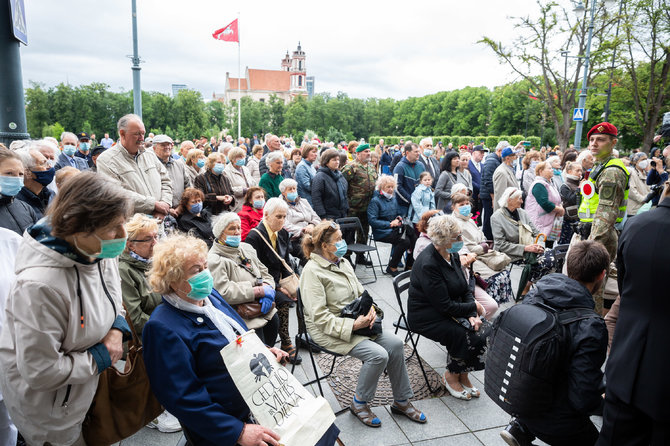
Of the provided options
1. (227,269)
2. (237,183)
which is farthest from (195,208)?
(227,269)

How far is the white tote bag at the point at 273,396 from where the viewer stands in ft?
7.16

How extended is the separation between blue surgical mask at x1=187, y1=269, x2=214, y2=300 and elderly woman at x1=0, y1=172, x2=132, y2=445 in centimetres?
42

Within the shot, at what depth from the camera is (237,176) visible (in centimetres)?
715

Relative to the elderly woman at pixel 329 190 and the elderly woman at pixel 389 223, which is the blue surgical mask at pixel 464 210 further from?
the elderly woman at pixel 329 190

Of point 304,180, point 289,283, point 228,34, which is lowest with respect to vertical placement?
point 289,283

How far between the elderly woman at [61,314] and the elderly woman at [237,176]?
4878mm

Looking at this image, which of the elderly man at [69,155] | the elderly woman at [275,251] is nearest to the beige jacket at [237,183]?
the elderly woman at [275,251]

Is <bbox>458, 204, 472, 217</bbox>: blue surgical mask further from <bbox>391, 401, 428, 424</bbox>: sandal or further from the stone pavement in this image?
<bbox>391, 401, 428, 424</bbox>: sandal

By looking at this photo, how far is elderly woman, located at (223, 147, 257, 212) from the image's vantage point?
696cm

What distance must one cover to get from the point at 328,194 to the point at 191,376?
518cm

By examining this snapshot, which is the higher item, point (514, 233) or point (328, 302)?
point (514, 233)

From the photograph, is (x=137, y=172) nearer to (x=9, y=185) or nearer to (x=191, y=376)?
(x=9, y=185)

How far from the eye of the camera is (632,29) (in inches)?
870

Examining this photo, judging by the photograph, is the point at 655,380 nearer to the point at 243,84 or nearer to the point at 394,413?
the point at 394,413
